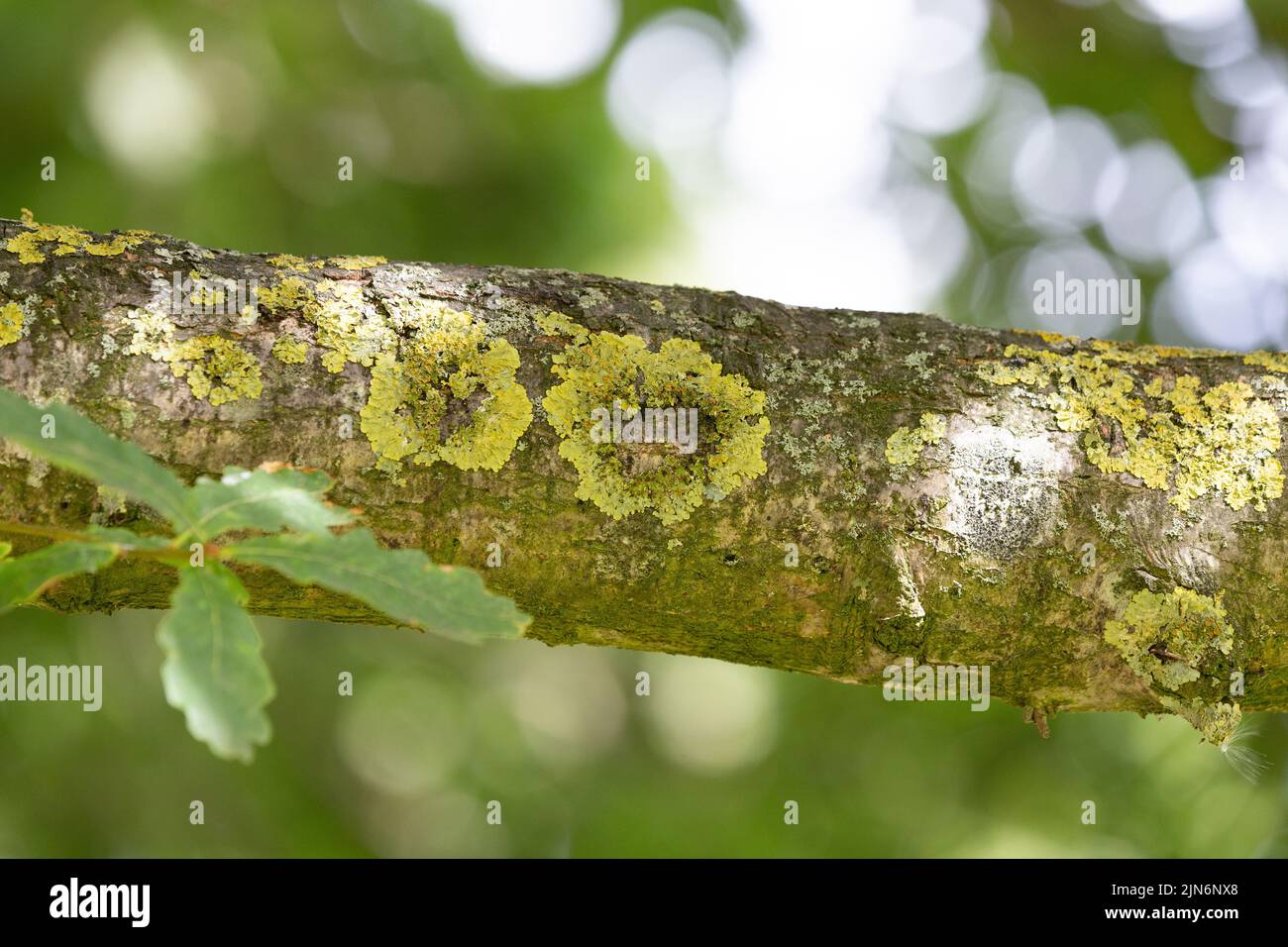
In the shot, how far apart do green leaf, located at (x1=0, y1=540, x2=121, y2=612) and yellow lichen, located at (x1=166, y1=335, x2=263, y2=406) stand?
1.05 ft

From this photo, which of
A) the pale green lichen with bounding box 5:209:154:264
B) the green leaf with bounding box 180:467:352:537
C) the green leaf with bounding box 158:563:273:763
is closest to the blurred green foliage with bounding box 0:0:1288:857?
the pale green lichen with bounding box 5:209:154:264

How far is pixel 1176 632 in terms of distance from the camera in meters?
1.17

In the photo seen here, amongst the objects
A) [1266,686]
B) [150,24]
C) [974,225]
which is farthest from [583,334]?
[974,225]

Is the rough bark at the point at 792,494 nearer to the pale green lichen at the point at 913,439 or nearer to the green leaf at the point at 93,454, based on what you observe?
Result: the pale green lichen at the point at 913,439

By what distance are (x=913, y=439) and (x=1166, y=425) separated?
0.33 m

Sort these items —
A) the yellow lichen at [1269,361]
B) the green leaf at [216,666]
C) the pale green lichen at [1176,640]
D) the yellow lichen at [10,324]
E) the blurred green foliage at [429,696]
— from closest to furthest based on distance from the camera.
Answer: the green leaf at [216,666]
the yellow lichen at [10,324]
the pale green lichen at [1176,640]
the yellow lichen at [1269,361]
the blurred green foliage at [429,696]

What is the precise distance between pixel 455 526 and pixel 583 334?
278mm

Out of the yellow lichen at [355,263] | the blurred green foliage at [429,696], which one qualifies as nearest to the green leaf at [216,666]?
the yellow lichen at [355,263]

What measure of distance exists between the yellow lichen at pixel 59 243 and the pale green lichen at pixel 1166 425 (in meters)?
1.04

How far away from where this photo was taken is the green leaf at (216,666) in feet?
2.22

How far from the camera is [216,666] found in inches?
27.9
